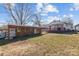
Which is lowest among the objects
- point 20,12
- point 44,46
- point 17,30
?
point 44,46

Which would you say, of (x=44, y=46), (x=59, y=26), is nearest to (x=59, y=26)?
(x=59, y=26)

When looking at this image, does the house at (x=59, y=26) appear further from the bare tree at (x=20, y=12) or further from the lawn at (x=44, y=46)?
the bare tree at (x=20, y=12)

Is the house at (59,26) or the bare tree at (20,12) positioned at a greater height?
the bare tree at (20,12)

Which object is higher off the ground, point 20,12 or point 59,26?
point 20,12

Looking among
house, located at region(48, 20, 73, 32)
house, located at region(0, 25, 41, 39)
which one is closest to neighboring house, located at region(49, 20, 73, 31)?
house, located at region(48, 20, 73, 32)

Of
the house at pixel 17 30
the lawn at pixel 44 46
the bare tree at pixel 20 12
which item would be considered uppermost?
the bare tree at pixel 20 12

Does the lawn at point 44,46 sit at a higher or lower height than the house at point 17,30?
lower

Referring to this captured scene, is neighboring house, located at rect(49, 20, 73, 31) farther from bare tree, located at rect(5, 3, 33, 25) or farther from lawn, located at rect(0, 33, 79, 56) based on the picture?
bare tree, located at rect(5, 3, 33, 25)

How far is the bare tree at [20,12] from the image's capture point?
3566 mm

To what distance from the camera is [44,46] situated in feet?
11.8

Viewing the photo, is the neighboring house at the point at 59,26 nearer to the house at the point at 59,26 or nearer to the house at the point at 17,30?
the house at the point at 59,26

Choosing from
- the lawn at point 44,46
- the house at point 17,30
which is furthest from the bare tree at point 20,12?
the lawn at point 44,46

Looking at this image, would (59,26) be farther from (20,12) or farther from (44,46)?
(20,12)

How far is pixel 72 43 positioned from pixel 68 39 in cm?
8
